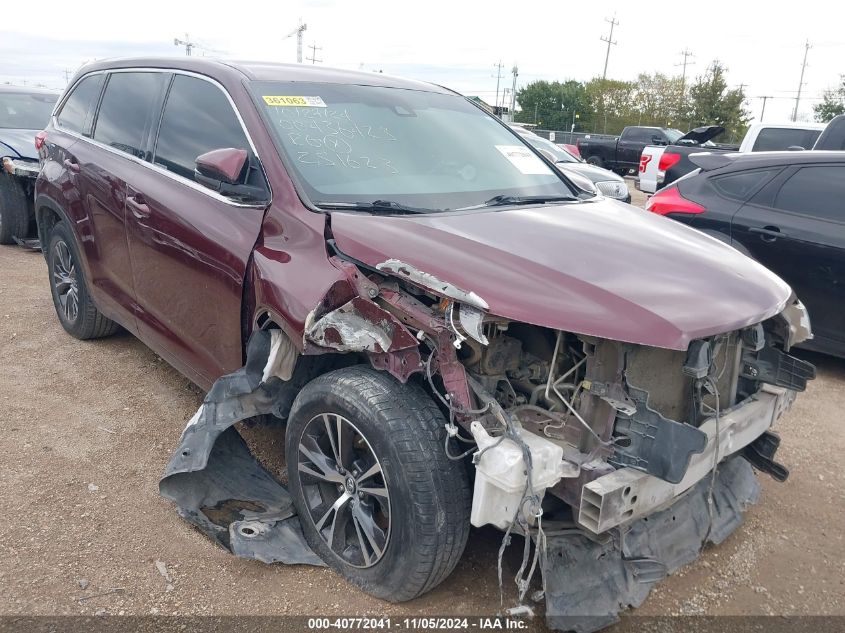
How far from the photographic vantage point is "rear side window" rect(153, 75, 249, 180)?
3.22 meters

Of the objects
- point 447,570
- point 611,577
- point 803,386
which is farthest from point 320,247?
point 803,386

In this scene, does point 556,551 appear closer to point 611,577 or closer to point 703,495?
point 611,577

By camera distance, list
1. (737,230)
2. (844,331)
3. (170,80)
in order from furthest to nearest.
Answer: (737,230)
(844,331)
(170,80)

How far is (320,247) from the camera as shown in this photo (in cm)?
267

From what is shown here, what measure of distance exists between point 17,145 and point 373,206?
6.61m

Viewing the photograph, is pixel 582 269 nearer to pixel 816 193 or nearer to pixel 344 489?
pixel 344 489

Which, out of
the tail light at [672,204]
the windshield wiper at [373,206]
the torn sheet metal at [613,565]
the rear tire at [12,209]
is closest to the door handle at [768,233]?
the tail light at [672,204]

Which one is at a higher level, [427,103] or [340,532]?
[427,103]

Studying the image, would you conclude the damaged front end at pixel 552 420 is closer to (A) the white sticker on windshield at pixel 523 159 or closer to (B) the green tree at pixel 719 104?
(A) the white sticker on windshield at pixel 523 159

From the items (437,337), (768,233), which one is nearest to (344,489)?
(437,337)

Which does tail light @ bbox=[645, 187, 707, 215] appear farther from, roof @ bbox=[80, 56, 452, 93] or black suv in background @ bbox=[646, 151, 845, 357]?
roof @ bbox=[80, 56, 452, 93]

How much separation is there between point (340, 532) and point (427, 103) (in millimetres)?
2246

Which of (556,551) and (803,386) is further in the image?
(803,386)

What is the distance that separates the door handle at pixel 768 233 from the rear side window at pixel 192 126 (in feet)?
12.4
